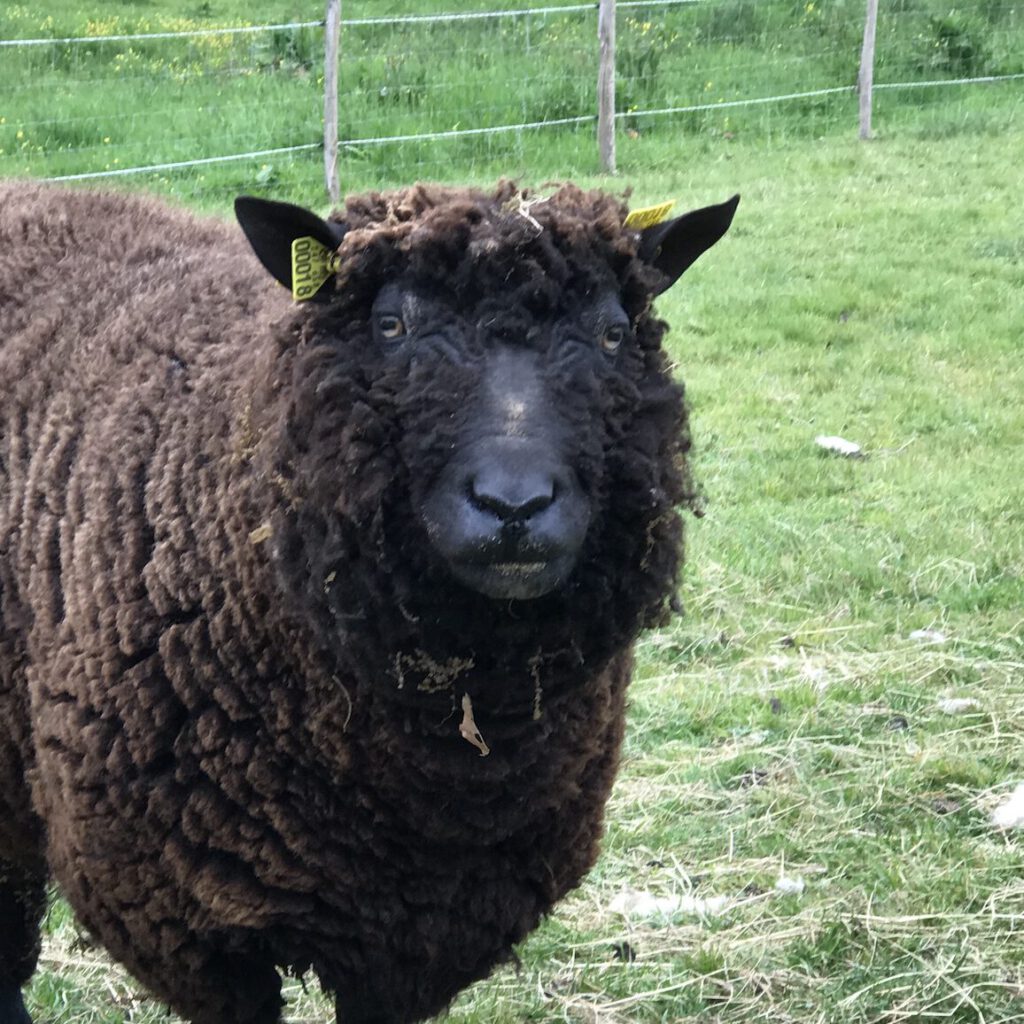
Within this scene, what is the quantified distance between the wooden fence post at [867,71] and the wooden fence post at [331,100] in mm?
5158

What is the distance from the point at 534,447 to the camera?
2.07 meters

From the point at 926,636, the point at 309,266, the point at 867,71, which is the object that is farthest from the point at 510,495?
the point at 867,71

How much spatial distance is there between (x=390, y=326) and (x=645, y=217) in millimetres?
520

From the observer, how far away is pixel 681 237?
254 centimetres

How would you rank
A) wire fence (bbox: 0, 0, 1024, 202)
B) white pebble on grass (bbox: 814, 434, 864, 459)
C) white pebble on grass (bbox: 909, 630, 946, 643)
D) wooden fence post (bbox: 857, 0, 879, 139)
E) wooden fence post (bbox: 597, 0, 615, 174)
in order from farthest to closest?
wooden fence post (bbox: 857, 0, 879, 139), wooden fence post (bbox: 597, 0, 615, 174), wire fence (bbox: 0, 0, 1024, 202), white pebble on grass (bbox: 814, 434, 864, 459), white pebble on grass (bbox: 909, 630, 946, 643)

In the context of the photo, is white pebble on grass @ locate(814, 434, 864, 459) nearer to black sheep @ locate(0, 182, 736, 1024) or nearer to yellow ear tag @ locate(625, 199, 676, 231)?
black sheep @ locate(0, 182, 736, 1024)

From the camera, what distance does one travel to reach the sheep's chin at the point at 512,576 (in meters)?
2.05

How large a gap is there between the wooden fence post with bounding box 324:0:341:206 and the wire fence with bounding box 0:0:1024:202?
0.68 feet

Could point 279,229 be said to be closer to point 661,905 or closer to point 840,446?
point 661,905

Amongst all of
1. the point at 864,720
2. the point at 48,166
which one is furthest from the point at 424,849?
the point at 48,166

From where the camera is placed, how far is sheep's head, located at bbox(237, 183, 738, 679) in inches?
81.4

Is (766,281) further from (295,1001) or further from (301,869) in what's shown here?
(301,869)

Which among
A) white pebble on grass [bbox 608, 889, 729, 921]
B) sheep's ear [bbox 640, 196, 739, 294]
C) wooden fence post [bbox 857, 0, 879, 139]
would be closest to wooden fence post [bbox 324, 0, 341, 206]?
wooden fence post [bbox 857, 0, 879, 139]

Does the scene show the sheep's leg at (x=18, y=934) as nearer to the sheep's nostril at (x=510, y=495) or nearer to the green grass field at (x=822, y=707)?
the green grass field at (x=822, y=707)
